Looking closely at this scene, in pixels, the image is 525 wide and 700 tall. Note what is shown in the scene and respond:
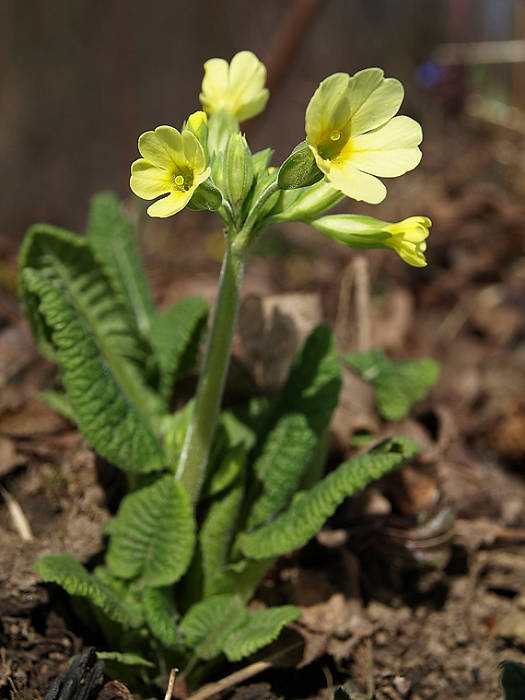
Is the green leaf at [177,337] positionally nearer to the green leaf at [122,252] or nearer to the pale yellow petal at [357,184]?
the green leaf at [122,252]

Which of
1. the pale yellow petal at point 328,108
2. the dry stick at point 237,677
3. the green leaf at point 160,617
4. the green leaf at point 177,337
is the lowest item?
the dry stick at point 237,677

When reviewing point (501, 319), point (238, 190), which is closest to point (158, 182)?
point (238, 190)

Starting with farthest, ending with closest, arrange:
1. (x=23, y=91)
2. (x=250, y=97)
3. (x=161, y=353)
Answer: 1. (x=23, y=91)
2. (x=161, y=353)
3. (x=250, y=97)

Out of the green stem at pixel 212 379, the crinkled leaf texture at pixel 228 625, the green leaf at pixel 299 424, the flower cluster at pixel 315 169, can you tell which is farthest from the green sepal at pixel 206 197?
the crinkled leaf texture at pixel 228 625

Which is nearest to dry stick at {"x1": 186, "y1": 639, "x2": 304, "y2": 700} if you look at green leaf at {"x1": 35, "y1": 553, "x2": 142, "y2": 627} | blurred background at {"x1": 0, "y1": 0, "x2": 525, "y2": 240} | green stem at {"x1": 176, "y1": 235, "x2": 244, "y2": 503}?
green leaf at {"x1": 35, "y1": 553, "x2": 142, "y2": 627}

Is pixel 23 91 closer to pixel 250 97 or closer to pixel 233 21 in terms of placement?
pixel 233 21

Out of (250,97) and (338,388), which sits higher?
(250,97)
